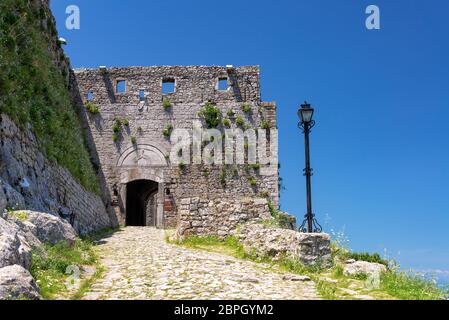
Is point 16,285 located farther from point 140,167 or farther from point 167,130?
point 167,130

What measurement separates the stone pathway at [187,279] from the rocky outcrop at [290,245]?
527 mm

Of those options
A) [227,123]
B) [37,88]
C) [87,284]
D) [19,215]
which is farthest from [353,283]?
[227,123]

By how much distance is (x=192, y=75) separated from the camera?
2098cm

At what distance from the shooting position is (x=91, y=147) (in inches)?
813

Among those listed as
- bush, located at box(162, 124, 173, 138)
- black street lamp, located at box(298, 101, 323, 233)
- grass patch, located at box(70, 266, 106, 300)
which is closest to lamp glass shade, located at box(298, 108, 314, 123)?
black street lamp, located at box(298, 101, 323, 233)

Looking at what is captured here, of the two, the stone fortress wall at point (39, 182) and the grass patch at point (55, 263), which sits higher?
the stone fortress wall at point (39, 182)

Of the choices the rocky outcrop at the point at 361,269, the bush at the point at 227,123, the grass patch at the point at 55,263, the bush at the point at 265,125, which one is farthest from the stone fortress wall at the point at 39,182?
the bush at the point at 265,125

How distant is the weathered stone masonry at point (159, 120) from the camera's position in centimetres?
1984

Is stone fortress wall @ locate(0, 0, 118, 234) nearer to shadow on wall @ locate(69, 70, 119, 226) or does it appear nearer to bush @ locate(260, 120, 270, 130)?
shadow on wall @ locate(69, 70, 119, 226)

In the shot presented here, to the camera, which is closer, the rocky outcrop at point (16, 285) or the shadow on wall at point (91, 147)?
the rocky outcrop at point (16, 285)

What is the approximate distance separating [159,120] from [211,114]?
2.46 meters

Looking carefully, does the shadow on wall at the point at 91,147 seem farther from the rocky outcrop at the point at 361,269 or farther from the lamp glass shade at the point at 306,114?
the rocky outcrop at the point at 361,269
